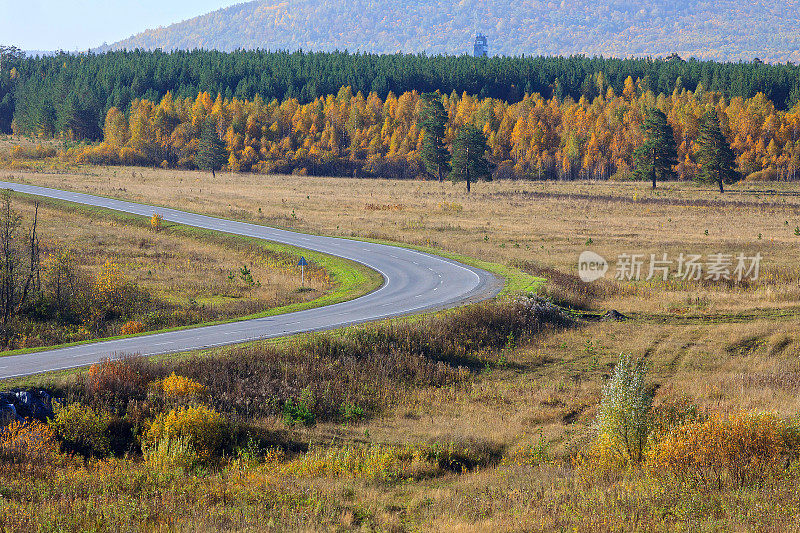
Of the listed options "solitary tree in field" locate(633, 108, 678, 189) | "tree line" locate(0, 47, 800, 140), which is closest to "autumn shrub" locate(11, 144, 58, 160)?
"tree line" locate(0, 47, 800, 140)

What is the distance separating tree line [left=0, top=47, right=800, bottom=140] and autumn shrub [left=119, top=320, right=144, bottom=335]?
125 metres

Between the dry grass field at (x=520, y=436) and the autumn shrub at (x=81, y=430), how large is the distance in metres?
1.00

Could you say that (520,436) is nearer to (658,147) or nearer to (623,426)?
Answer: (623,426)

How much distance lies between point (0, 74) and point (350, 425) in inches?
8009

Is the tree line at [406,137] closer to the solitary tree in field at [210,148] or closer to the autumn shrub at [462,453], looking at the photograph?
the solitary tree in field at [210,148]

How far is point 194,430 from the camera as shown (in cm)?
1684

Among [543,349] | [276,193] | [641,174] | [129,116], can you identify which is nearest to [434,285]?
[543,349]

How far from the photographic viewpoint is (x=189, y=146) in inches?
4941

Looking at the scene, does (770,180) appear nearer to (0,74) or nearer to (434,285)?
(434,285)

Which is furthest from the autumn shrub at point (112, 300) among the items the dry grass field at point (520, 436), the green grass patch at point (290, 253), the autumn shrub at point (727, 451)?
the autumn shrub at point (727, 451)

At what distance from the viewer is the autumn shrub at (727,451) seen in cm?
1330

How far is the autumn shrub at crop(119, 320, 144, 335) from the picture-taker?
26.8 metres

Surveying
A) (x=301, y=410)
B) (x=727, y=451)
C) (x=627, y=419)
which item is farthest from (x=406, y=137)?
(x=727, y=451)

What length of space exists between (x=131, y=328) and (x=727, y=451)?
70.6ft
